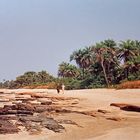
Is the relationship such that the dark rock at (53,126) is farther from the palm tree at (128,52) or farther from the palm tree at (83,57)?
the palm tree at (83,57)

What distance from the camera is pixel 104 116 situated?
1892 cm

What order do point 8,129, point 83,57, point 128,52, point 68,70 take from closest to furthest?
point 8,129 → point 128,52 → point 83,57 → point 68,70

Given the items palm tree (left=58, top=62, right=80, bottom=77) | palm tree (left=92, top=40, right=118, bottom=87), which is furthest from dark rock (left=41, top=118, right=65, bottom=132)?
palm tree (left=58, top=62, right=80, bottom=77)

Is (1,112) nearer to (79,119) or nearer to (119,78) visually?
(79,119)

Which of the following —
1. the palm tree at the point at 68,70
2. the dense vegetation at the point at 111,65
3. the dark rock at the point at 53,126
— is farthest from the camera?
the palm tree at the point at 68,70

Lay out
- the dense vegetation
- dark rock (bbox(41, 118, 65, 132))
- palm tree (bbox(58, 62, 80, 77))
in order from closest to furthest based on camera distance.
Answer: dark rock (bbox(41, 118, 65, 132)) → the dense vegetation → palm tree (bbox(58, 62, 80, 77))

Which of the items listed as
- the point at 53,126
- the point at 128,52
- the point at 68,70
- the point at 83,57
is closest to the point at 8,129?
the point at 53,126

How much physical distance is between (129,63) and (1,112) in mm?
42967

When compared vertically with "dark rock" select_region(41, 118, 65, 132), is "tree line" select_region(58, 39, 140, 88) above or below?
above

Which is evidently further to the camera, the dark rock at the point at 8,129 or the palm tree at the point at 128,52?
the palm tree at the point at 128,52

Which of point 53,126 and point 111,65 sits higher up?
point 111,65

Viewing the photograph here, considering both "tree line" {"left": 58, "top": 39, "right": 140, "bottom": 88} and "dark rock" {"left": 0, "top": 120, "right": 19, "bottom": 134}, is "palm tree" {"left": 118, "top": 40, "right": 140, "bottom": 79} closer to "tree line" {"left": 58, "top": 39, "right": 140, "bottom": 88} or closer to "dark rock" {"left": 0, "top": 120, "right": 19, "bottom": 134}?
"tree line" {"left": 58, "top": 39, "right": 140, "bottom": 88}

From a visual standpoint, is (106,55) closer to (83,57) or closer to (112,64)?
(112,64)

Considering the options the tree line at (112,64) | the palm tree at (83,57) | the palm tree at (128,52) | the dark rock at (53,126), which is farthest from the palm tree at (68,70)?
the dark rock at (53,126)
